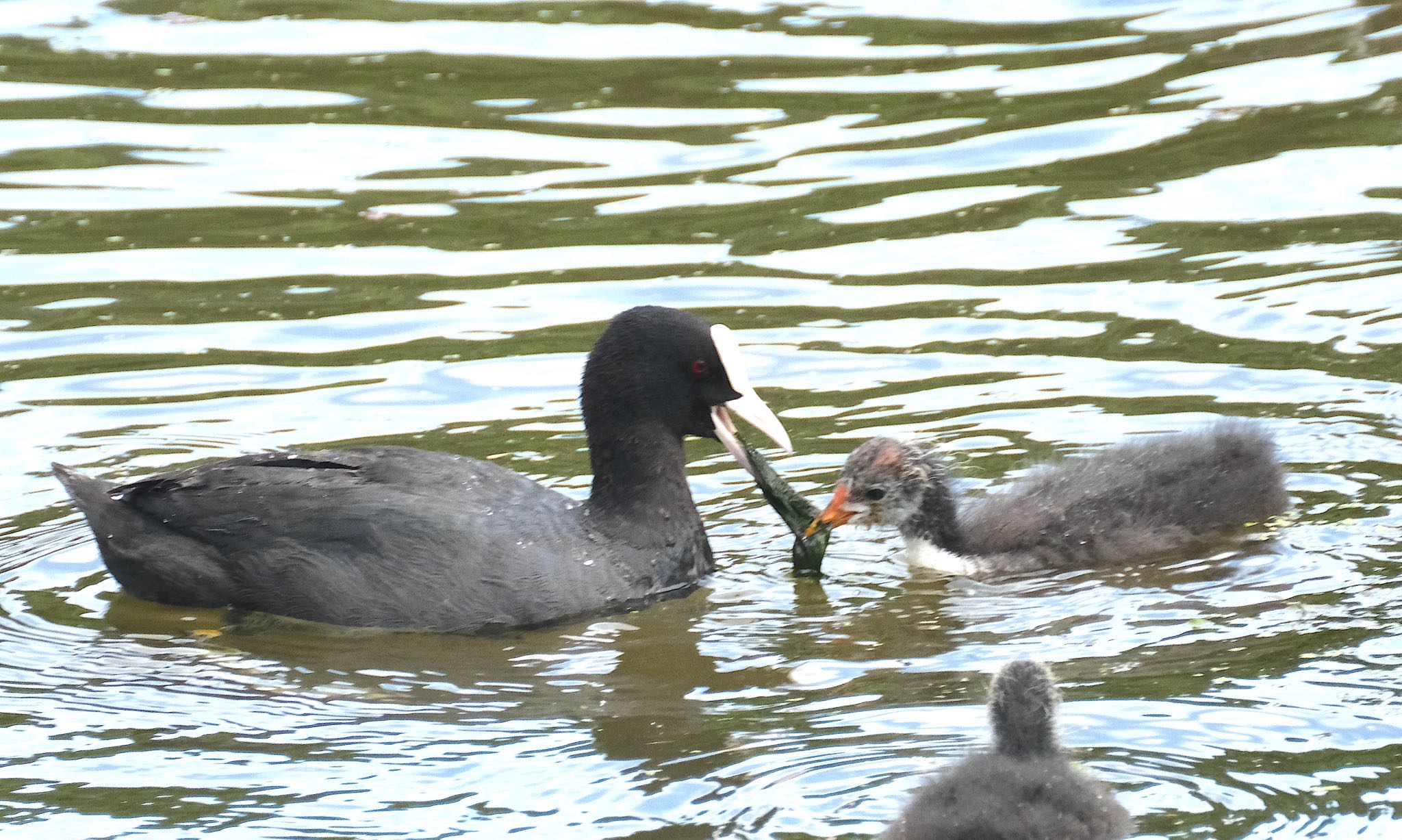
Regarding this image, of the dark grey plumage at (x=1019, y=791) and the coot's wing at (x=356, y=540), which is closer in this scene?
the dark grey plumage at (x=1019, y=791)

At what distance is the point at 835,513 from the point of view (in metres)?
7.90

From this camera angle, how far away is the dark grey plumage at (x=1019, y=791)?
4.90 m

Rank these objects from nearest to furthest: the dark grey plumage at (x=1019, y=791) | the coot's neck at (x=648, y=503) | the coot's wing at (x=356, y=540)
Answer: the dark grey plumage at (x=1019, y=791) < the coot's wing at (x=356, y=540) < the coot's neck at (x=648, y=503)

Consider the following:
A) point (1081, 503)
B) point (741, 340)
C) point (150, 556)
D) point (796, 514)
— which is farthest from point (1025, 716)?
point (741, 340)

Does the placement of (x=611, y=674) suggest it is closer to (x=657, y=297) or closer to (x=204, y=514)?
(x=204, y=514)

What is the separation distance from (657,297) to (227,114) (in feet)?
14.2

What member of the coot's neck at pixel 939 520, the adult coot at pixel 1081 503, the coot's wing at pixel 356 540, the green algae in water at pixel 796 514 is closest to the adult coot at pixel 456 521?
the coot's wing at pixel 356 540

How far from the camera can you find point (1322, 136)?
12.4m

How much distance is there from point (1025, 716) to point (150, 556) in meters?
3.60

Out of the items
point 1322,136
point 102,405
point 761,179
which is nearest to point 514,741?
point 102,405

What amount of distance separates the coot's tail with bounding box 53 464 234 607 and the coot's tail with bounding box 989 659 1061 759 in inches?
127

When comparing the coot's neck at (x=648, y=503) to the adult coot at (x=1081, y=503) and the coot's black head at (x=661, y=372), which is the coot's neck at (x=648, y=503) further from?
the adult coot at (x=1081, y=503)

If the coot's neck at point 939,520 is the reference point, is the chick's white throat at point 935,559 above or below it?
below

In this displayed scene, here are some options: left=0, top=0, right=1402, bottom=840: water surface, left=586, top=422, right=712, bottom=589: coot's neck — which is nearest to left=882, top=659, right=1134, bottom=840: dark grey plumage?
left=0, top=0, right=1402, bottom=840: water surface
